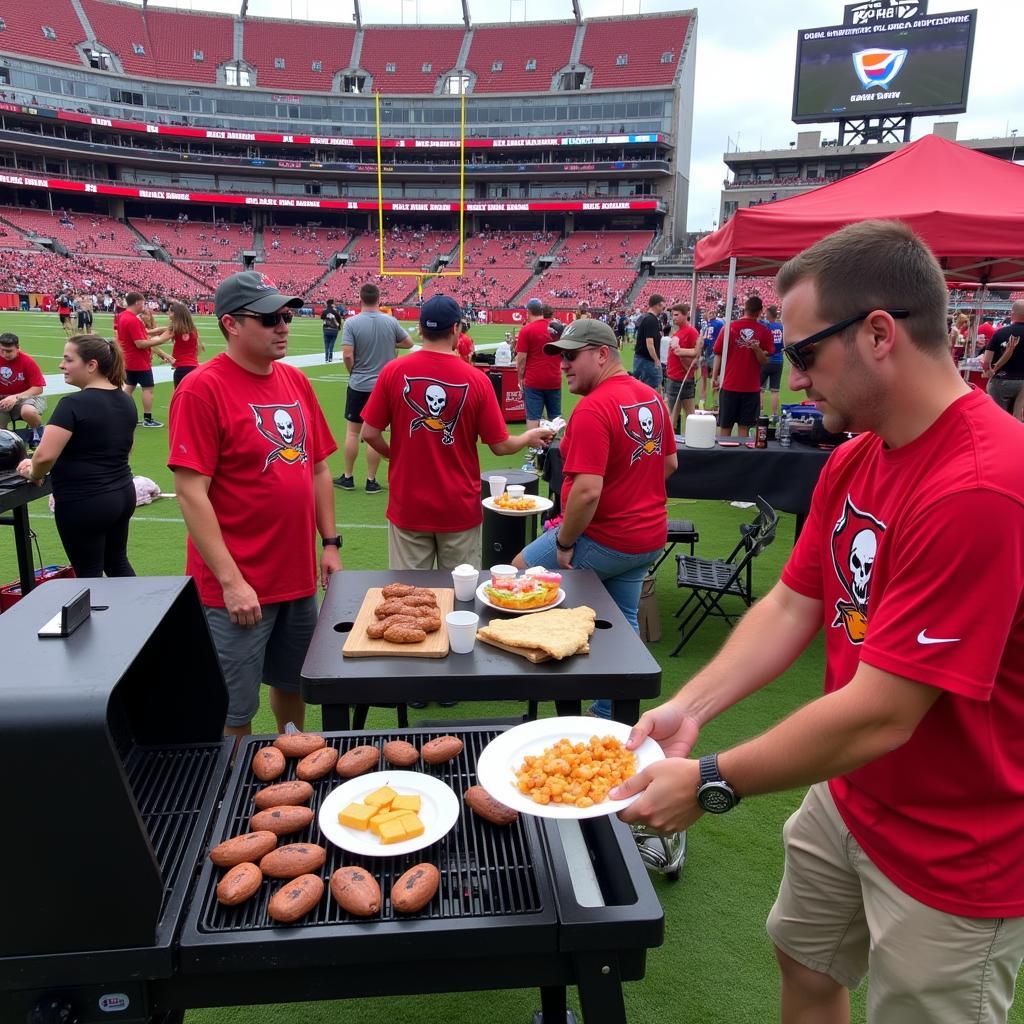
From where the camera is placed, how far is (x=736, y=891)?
3.06 meters

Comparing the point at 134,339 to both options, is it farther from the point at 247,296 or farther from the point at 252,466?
the point at 252,466

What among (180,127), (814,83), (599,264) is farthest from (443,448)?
(180,127)

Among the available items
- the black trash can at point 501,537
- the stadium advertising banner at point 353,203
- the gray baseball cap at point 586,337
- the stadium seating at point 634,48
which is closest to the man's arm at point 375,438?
the black trash can at point 501,537

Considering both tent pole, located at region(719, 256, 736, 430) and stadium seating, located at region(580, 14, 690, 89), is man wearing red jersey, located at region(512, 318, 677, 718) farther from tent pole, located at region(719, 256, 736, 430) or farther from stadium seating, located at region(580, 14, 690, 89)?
stadium seating, located at region(580, 14, 690, 89)

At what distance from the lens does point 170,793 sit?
6.43ft

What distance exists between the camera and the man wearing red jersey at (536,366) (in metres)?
10.7

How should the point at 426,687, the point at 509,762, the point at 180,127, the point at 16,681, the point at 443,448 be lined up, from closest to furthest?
1. the point at 16,681
2. the point at 509,762
3. the point at 426,687
4. the point at 443,448
5. the point at 180,127

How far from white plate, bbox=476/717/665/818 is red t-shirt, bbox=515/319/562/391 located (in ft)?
29.7

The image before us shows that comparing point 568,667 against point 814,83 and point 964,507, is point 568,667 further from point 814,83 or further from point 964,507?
point 814,83

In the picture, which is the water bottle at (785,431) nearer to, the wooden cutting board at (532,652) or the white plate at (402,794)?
the wooden cutting board at (532,652)

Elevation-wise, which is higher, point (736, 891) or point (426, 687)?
point (426, 687)

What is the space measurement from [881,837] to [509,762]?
2.70 feet

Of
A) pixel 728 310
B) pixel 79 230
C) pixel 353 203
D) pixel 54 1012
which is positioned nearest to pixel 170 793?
pixel 54 1012

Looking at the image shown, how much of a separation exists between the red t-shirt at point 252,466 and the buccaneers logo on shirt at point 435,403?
0.91 meters
